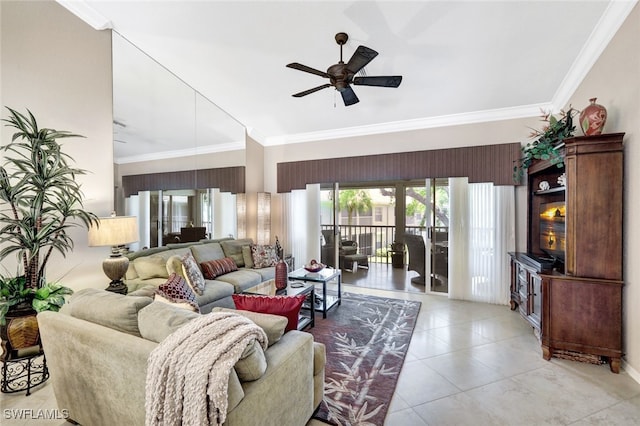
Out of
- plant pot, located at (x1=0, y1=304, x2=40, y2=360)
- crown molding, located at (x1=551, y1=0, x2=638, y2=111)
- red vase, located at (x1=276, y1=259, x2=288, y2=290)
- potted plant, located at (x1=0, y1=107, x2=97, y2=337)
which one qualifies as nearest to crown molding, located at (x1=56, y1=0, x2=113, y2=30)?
potted plant, located at (x1=0, y1=107, x2=97, y2=337)

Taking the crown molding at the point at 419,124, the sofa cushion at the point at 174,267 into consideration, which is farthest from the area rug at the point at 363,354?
the crown molding at the point at 419,124

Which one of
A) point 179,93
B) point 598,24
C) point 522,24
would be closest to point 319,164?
point 179,93

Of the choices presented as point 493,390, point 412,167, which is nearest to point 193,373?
point 493,390

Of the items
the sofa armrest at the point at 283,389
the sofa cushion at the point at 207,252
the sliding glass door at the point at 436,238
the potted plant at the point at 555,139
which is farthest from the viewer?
the sliding glass door at the point at 436,238

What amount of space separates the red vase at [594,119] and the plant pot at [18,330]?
4680 mm

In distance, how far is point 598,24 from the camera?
2430 mm

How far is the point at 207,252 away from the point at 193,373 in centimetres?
310

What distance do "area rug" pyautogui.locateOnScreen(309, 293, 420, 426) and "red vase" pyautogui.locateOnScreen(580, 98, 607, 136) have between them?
2.55 m

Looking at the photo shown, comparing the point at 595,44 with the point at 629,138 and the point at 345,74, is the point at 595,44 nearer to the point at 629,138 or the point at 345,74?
the point at 629,138

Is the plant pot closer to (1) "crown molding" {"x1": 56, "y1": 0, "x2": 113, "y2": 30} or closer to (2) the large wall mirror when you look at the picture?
(2) the large wall mirror

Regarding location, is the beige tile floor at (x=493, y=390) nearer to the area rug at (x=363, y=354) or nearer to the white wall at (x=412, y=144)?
the area rug at (x=363, y=354)

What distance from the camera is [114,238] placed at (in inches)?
99.1

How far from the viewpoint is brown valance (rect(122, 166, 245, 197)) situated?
338 cm

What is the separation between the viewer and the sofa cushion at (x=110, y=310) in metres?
1.47
